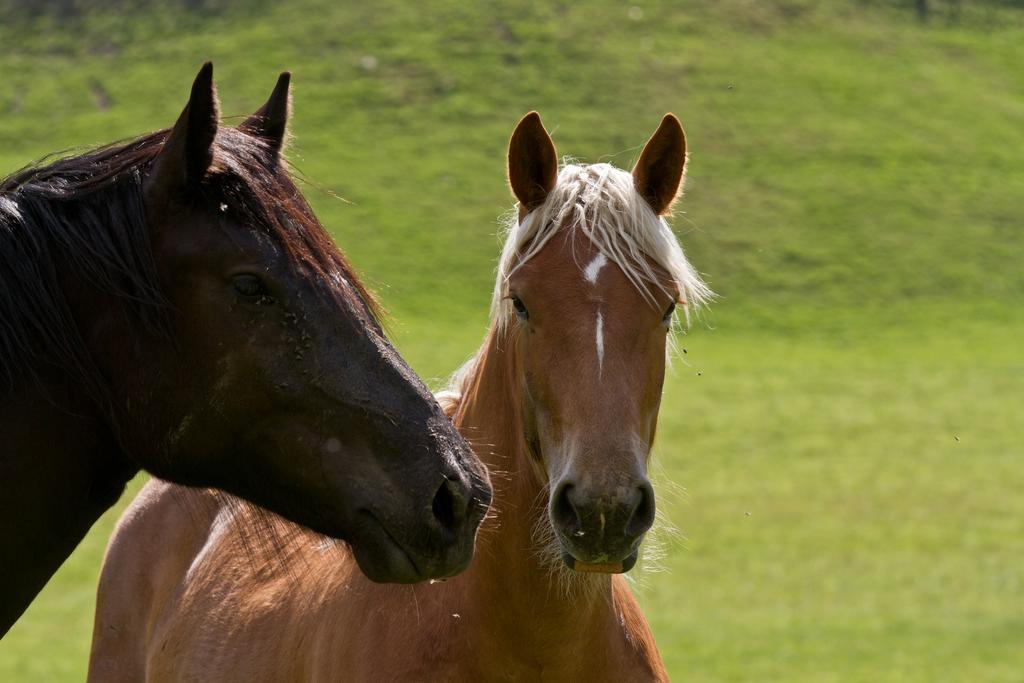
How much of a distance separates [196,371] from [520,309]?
1531mm

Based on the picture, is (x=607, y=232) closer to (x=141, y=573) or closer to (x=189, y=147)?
(x=189, y=147)

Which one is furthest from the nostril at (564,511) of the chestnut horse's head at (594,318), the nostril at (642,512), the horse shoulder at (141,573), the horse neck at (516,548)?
the horse shoulder at (141,573)

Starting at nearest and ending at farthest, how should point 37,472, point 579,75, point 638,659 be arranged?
point 37,472 → point 638,659 → point 579,75

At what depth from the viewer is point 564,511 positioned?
3.91m

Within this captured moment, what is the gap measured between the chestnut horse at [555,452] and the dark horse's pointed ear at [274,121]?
1094 millimetres

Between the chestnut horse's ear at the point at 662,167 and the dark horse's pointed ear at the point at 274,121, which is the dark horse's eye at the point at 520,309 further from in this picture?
the dark horse's pointed ear at the point at 274,121

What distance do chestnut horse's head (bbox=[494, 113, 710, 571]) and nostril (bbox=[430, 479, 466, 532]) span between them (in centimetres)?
84

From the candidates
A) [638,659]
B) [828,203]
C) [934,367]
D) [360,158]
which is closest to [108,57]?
[360,158]

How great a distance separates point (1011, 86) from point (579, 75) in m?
20.2

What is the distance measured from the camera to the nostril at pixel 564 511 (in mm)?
3846

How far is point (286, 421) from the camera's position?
9.96ft

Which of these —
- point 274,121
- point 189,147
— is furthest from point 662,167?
point 189,147

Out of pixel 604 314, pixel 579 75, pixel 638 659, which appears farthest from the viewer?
pixel 579 75

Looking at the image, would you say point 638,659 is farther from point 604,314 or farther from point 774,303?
point 774,303
